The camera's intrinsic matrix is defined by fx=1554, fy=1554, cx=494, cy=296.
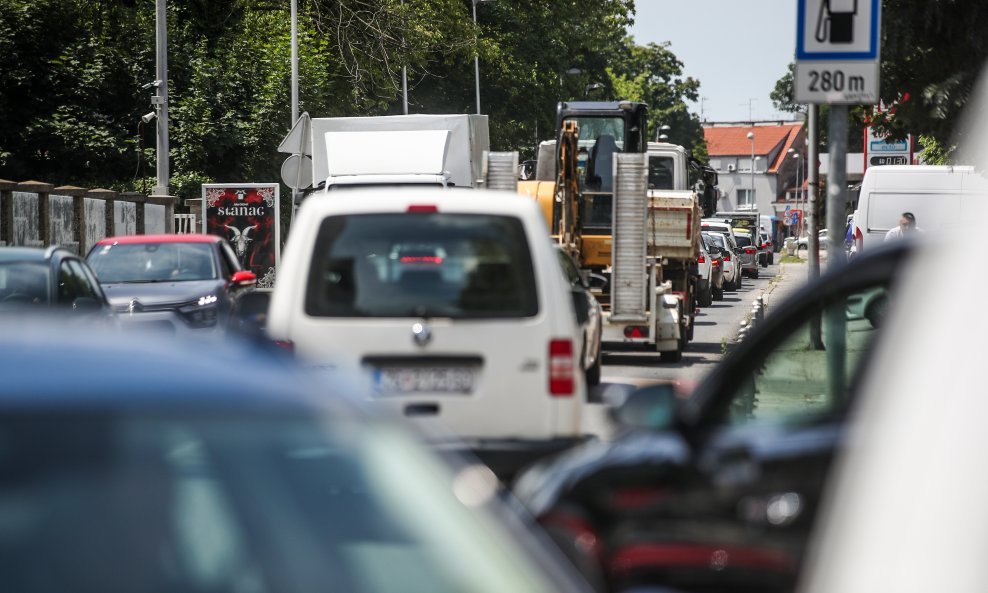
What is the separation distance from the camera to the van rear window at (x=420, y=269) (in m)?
8.09

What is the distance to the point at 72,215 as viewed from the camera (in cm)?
2620

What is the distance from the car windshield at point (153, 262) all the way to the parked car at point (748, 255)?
3656 centimetres

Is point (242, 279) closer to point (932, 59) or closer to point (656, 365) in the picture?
point (656, 365)

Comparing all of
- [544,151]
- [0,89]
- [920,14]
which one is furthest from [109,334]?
[0,89]

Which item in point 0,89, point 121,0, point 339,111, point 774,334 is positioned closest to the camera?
point 774,334

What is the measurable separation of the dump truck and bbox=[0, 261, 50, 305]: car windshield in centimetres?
743

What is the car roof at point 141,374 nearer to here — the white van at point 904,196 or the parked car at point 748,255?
the white van at point 904,196

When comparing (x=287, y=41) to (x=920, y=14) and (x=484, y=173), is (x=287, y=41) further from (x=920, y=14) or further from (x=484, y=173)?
(x=920, y=14)

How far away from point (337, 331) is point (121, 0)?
3832cm

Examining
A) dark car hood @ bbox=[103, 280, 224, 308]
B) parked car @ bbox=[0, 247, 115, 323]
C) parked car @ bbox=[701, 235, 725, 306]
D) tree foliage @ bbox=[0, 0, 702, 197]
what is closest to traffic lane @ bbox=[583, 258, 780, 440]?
parked car @ bbox=[0, 247, 115, 323]

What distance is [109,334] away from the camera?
2799mm

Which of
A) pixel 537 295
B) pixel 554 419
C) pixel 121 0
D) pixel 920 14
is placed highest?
pixel 121 0

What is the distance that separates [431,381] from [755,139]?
175m

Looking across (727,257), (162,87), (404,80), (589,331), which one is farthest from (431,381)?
(404,80)
